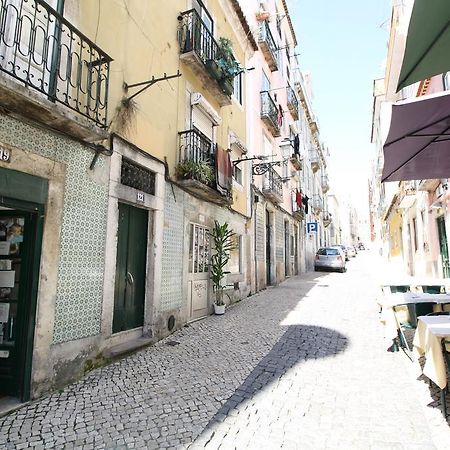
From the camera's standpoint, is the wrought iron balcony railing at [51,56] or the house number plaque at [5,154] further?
the wrought iron balcony railing at [51,56]

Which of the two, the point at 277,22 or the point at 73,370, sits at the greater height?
the point at 277,22

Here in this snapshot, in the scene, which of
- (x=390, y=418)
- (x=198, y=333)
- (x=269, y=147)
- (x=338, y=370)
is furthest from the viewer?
(x=269, y=147)

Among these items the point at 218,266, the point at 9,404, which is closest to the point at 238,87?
the point at 218,266

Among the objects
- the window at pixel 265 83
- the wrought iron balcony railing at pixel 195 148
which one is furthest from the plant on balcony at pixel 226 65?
the window at pixel 265 83

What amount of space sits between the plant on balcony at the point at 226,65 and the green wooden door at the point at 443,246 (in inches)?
311

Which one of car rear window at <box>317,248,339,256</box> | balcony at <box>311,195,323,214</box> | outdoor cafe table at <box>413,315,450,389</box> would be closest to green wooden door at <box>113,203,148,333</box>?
outdoor cafe table at <box>413,315,450,389</box>

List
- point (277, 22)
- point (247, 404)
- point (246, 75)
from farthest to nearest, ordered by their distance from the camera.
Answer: point (277, 22) < point (246, 75) < point (247, 404)

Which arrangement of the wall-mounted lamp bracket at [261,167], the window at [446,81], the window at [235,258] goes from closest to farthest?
the window at [446,81], the window at [235,258], the wall-mounted lamp bracket at [261,167]

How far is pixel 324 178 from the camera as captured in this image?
36656 mm

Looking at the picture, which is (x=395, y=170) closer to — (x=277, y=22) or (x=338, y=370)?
(x=338, y=370)

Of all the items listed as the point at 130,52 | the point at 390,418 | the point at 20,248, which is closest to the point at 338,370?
the point at 390,418

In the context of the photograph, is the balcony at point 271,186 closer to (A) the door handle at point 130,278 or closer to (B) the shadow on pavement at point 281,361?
(B) the shadow on pavement at point 281,361

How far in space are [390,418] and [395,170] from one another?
3.69m

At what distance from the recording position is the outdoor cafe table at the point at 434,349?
286cm
